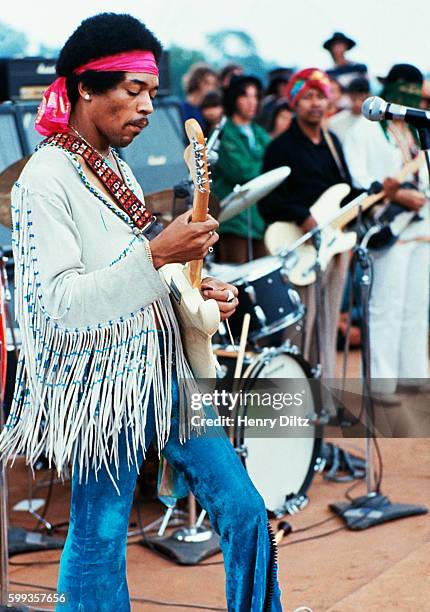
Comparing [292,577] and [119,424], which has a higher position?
[119,424]

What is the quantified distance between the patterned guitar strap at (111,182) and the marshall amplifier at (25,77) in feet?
11.9

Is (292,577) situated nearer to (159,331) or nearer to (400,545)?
(400,545)

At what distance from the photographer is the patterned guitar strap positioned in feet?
8.12

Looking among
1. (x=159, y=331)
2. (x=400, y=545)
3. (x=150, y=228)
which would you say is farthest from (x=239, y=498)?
(x=400, y=545)

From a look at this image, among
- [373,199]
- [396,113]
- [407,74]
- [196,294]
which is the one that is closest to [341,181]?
[373,199]

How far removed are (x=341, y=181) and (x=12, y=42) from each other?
225cm

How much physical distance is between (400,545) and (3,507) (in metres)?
1.66

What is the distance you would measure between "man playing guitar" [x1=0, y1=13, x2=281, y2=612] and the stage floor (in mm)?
1146

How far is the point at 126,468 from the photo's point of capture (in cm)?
250

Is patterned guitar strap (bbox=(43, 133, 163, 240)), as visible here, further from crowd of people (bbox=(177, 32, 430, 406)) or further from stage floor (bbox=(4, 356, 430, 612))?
crowd of people (bbox=(177, 32, 430, 406))

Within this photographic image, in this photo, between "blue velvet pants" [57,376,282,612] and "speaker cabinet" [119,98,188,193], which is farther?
"speaker cabinet" [119,98,188,193]

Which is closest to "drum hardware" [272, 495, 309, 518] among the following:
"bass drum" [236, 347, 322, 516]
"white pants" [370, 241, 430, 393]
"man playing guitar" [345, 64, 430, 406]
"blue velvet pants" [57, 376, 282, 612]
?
"bass drum" [236, 347, 322, 516]

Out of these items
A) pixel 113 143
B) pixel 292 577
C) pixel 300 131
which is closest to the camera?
pixel 113 143

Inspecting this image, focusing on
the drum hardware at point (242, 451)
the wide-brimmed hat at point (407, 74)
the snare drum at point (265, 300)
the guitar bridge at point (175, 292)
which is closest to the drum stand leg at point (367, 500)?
the snare drum at point (265, 300)
